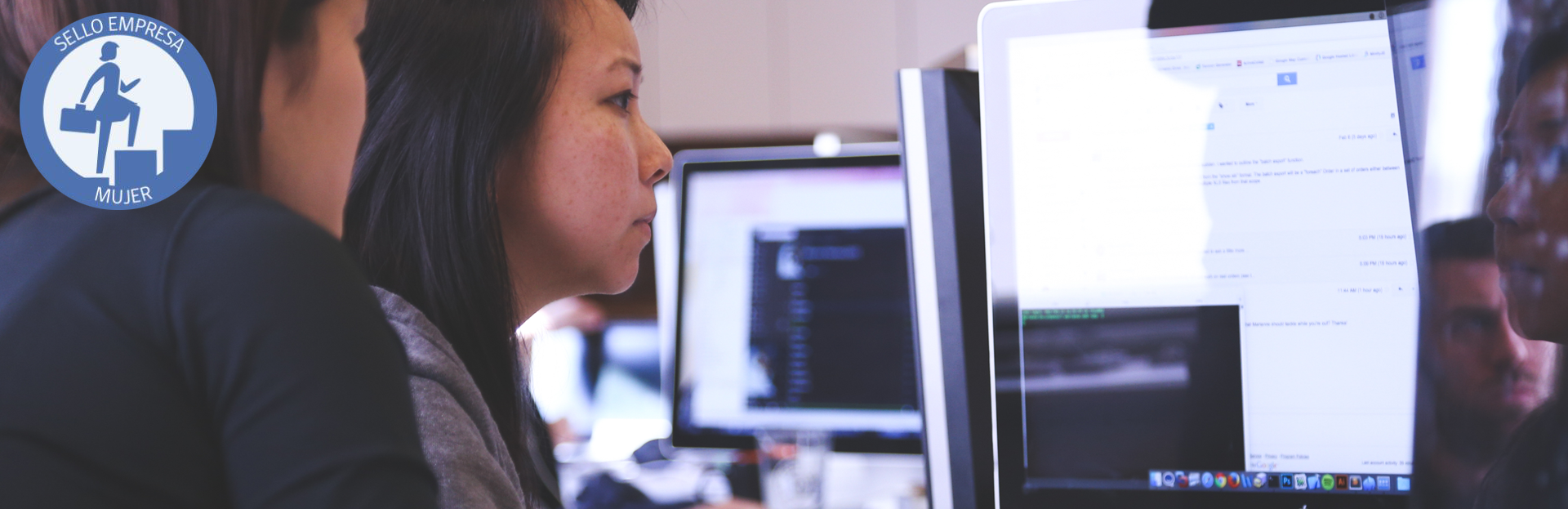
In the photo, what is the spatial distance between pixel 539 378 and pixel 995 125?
4.90 ft

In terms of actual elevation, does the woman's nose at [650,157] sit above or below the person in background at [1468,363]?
above

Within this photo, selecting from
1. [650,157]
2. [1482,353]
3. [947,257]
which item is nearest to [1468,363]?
[1482,353]

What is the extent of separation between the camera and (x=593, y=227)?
2.56 ft

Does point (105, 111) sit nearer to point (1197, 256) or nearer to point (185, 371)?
point (185, 371)

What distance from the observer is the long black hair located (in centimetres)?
71

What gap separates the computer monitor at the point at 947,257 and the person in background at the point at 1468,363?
0.32 m

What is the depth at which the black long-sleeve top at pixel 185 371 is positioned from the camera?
0.95 ft

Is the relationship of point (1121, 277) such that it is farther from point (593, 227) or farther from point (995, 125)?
point (593, 227)

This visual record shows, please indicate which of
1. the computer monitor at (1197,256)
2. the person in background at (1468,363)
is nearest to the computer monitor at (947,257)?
the computer monitor at (1197,256)

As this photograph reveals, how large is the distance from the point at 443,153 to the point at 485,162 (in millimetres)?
32

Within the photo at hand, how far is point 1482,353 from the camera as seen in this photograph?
0.40 metres

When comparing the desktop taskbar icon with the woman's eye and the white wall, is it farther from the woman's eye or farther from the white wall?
the white wall

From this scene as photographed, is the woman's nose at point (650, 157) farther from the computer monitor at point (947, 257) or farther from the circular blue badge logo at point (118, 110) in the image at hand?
the circular blue badge logo at point (118, 110)

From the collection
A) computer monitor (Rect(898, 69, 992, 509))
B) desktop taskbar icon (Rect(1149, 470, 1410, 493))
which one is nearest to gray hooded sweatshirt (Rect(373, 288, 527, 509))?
computer monitor (Rect(898, 69, 992, 509))
